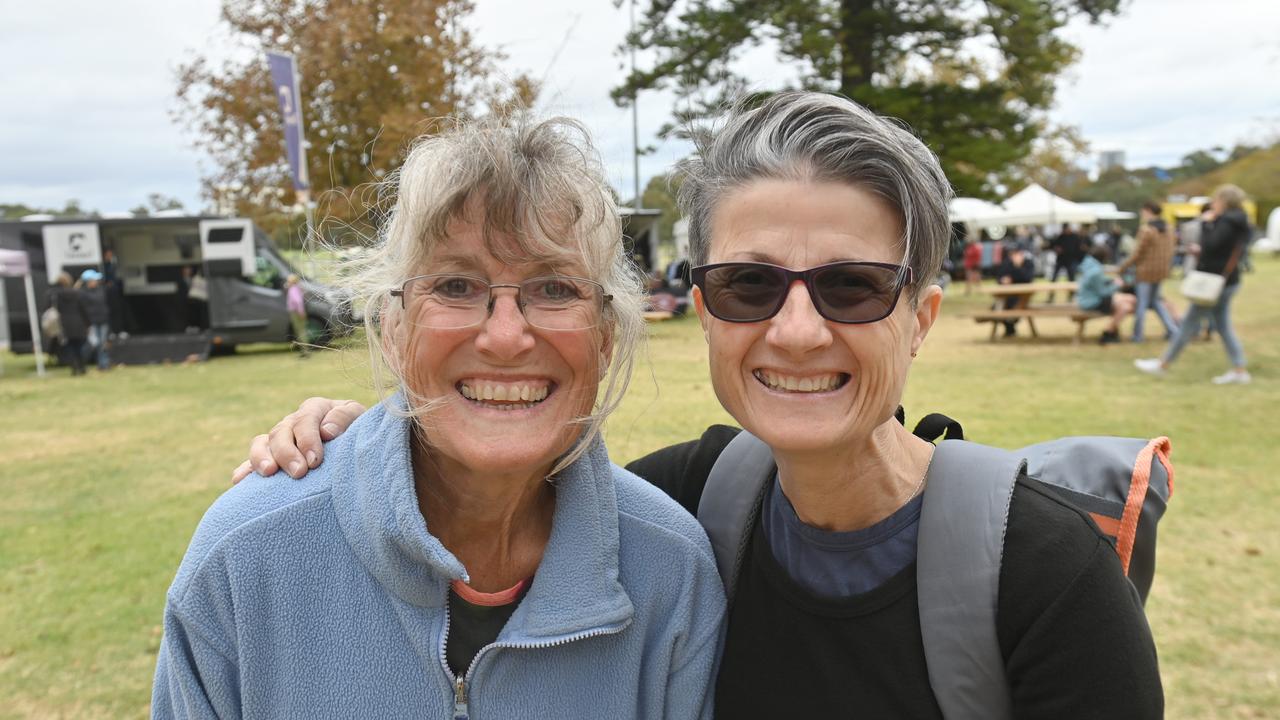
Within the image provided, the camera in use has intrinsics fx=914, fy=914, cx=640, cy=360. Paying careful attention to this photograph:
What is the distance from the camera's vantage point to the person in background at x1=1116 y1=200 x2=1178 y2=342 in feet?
41.0

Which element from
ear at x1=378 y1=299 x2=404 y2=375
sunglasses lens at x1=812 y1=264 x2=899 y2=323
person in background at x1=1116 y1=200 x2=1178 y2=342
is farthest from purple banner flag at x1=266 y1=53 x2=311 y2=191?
sunglasses lens at x1=812 y1=264 x2=899 y2=323

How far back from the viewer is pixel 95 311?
16.2 meters

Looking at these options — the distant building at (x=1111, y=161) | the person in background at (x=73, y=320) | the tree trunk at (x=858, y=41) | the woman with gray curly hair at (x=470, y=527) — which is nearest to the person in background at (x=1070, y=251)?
the tree trunk at (x=858, y=41)

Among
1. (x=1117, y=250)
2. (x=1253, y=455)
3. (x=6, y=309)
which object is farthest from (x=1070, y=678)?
(x=1117, y=250)

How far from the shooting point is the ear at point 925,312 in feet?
6.08

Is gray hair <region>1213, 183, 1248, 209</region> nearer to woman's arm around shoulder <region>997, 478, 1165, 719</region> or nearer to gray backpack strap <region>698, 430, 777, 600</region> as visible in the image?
gray backpack strap <region>698, 430, 777, 600</region>

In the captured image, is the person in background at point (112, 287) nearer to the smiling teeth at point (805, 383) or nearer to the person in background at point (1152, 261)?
the person in background at point (1152, 261)

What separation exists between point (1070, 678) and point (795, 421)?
634mm

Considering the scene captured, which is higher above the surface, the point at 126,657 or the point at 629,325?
the point at 629,325

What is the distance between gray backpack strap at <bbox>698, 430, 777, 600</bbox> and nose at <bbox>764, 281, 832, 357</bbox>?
0.45 meters

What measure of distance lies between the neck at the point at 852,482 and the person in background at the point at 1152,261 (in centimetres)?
1238

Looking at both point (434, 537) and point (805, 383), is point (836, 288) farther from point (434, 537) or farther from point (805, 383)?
point (434, 537)

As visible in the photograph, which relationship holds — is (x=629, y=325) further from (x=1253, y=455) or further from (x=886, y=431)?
(x=1253, y=455)

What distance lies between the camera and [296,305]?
17641 millimetres
